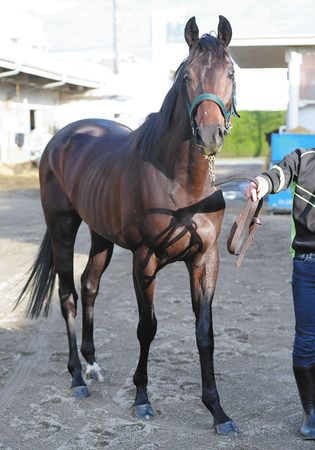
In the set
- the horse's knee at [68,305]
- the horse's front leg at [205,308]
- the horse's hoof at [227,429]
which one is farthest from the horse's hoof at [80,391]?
the horse's hoof at [227,429]

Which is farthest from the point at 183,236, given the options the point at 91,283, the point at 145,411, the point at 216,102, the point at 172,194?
the point at 91,283

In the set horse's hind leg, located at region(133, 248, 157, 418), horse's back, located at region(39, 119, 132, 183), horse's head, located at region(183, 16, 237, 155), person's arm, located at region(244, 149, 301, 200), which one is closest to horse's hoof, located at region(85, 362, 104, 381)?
horse's hind leg, located at region(133, 248, 157, 418)

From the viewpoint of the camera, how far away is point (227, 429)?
136 inches

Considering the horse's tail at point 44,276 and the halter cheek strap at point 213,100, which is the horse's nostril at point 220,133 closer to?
the halter cheek strap at point 213,100

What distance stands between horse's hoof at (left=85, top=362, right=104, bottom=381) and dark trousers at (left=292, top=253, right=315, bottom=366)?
1.52 m

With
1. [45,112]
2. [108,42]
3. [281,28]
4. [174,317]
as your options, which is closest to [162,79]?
[45,112]

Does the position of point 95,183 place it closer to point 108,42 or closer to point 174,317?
point 174,317

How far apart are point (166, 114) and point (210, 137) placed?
0.60 metres

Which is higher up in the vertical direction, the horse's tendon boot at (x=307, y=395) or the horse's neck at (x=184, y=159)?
the horse's neck at (x=184, y=159)

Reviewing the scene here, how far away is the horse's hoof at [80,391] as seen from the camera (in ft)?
13.4

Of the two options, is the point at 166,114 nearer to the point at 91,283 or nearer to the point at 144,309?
the point at 144,309

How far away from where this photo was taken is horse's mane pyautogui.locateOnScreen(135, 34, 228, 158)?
322 cm

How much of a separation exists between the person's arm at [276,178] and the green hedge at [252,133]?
110 ft

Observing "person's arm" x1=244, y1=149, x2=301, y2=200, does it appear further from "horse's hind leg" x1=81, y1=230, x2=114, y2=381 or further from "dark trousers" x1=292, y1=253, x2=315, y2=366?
"horse's hind leg" x1=81, y1=230, x2=114, y2=381
